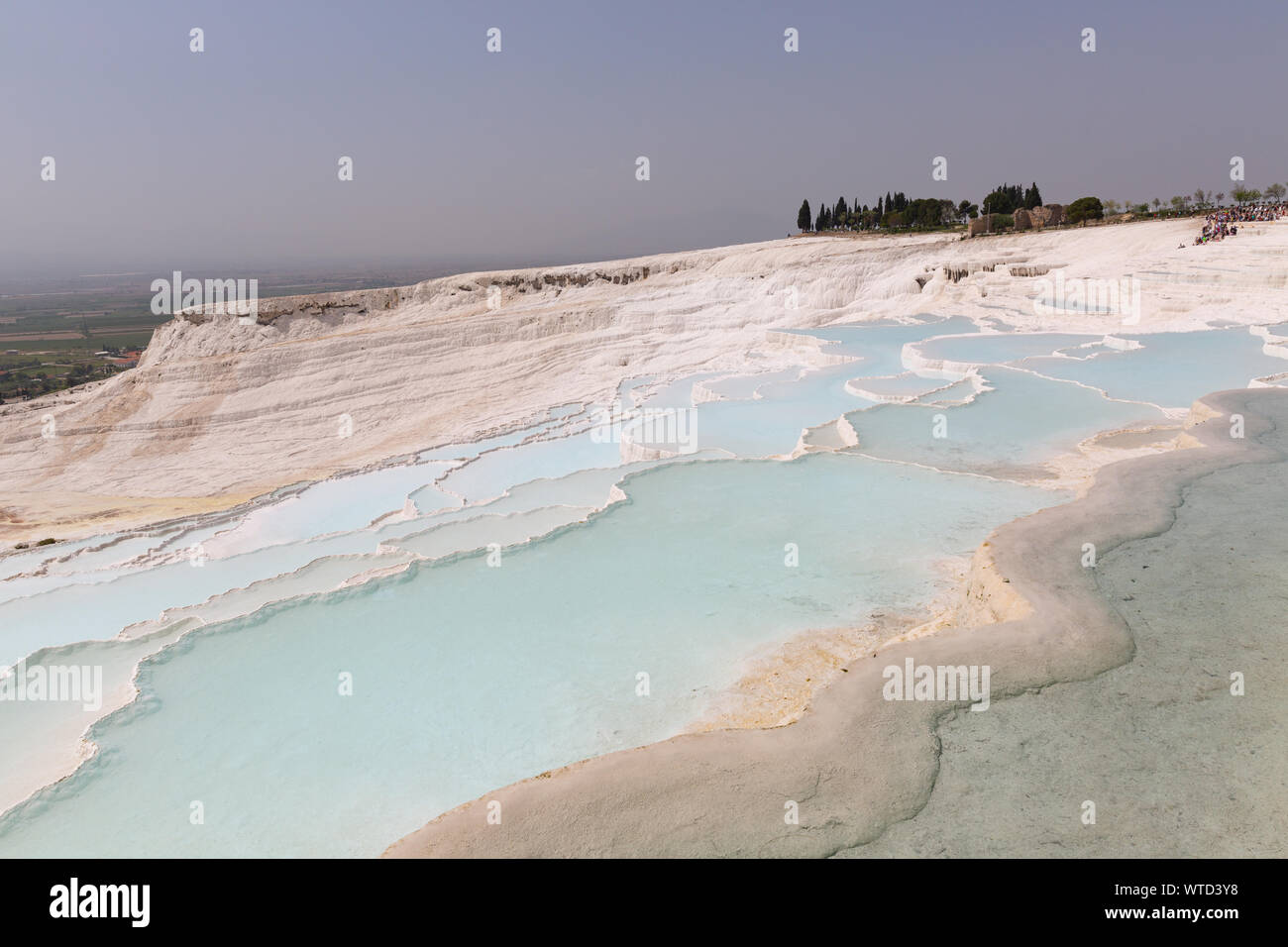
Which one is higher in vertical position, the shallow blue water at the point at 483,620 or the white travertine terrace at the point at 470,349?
the white travertine terrace at the point at 470,349

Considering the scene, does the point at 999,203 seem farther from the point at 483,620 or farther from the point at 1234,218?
the point at 483,620

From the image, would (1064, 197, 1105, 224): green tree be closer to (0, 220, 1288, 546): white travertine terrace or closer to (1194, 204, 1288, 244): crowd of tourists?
(1194, 204, 1288, 244): crowd of tourists

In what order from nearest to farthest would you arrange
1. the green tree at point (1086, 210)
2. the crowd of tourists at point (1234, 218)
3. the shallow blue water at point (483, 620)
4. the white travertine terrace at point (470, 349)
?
the shallow blue water at point (483, 620)
the white travertine terrace at point (470, 349)
the crowd of tourists at point (1234, 218)
the green tree at point (1086, 210)

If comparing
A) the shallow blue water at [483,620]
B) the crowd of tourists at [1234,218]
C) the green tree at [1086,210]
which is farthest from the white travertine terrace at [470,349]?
the green tree at [1086,210]

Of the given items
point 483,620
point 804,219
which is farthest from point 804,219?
point 483,620

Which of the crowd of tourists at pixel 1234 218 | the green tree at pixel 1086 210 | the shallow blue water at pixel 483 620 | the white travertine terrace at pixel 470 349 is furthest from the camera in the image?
the green tree at pixel 1086 210

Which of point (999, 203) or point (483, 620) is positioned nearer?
point (483, 620)

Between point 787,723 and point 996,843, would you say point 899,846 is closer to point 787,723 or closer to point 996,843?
point 996,843

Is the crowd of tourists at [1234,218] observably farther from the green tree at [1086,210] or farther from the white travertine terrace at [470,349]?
the green tree at [1086,210]

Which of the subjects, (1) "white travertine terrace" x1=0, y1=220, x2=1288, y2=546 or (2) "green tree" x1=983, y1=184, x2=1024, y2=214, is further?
(2) "green tree" x1=983, y1=184, x2=1024, y2=214

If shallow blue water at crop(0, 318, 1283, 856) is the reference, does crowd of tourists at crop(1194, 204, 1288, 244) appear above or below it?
above

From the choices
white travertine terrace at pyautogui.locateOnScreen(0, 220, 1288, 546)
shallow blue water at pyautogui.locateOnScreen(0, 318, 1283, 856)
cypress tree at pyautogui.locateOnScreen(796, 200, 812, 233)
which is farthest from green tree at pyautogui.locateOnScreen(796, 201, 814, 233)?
shallow blue water at pyautogui.locateOnScreen(0, 318, 1283, 856)
